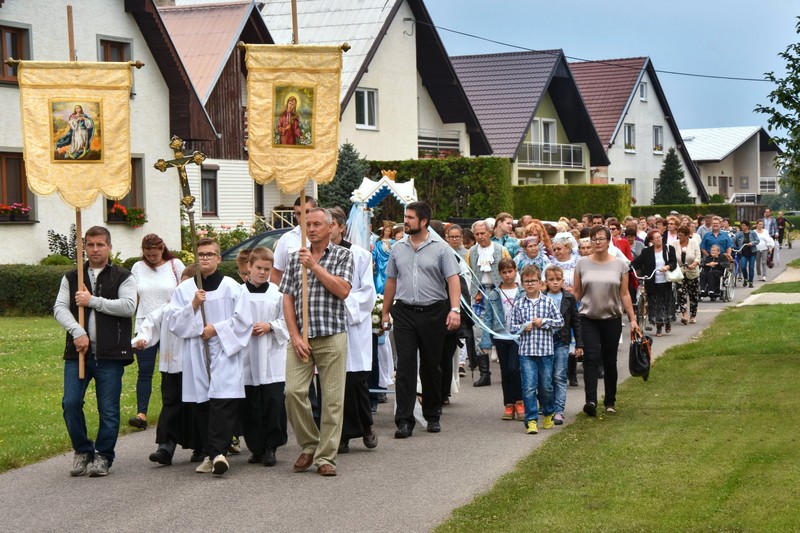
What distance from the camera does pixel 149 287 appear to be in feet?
38.1

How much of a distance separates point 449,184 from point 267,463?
31787 millimetres

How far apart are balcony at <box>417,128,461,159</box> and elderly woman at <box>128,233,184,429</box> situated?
3337cm

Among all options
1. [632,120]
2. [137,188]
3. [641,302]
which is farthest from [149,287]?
[632,120]

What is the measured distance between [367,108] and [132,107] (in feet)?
46.2

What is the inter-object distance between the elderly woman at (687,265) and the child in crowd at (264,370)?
1337cm

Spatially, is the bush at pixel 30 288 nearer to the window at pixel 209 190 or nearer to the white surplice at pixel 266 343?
the window at pixel 209 190

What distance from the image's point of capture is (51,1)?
2805 cm

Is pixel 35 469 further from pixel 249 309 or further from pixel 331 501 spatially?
pixel 331 501

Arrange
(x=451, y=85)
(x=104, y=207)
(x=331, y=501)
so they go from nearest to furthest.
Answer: (x=331, y=501)
(x=104, y=207)
(x=451, y=85)

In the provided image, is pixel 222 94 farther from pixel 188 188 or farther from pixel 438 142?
pixel 188 188

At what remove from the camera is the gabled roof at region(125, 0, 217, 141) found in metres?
29.9

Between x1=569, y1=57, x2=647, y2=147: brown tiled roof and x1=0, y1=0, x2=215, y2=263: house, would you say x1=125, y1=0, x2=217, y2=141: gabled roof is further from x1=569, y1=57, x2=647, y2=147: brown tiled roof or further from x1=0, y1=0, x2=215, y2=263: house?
x1=569, y1=57, x2=647, y2=147: brown tiled roof

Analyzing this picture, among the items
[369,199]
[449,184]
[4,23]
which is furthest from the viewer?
[449,184]

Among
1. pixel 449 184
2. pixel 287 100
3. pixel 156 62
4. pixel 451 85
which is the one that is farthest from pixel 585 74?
pixel 287 100
